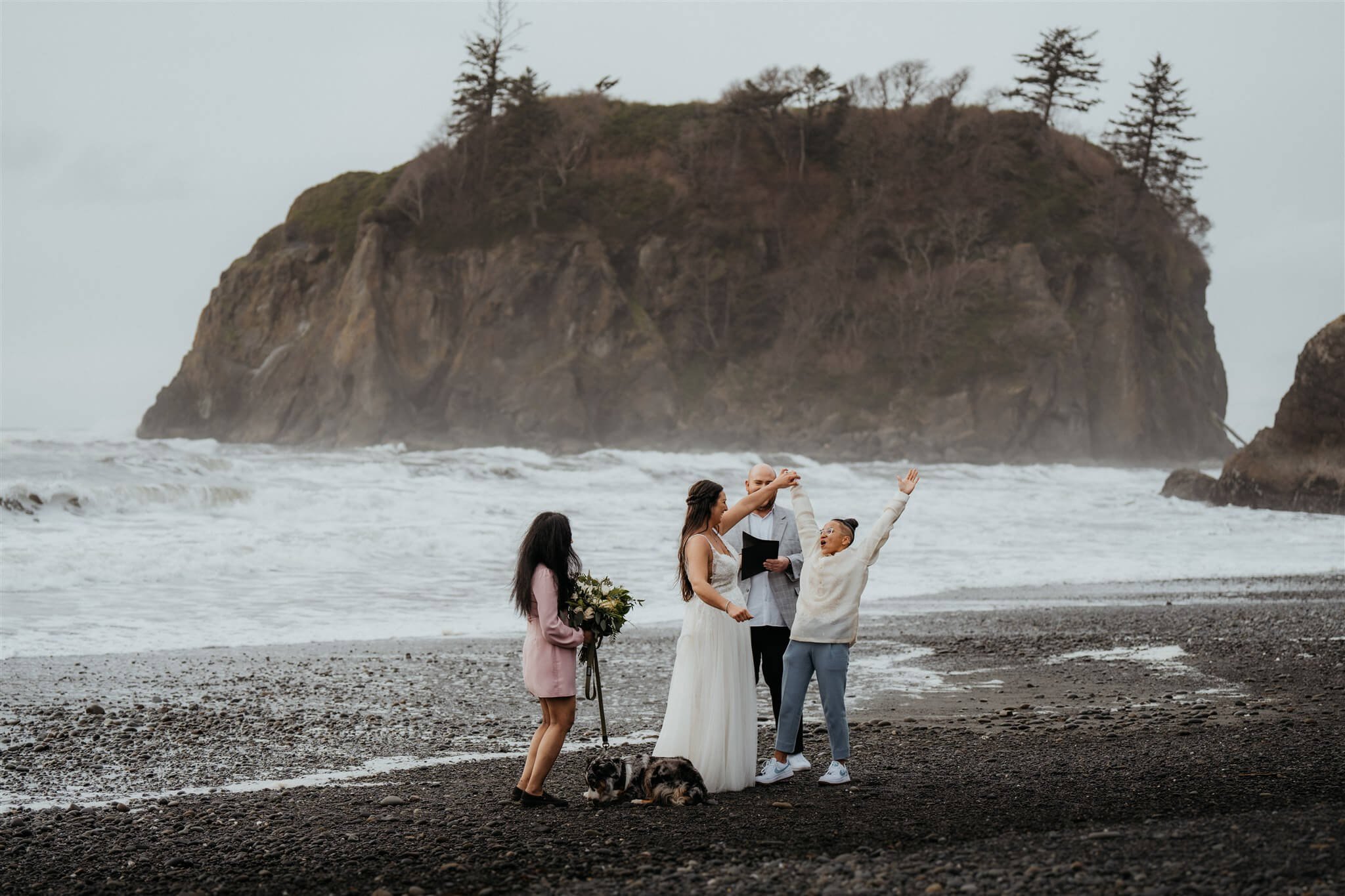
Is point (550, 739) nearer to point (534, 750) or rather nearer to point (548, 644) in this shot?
point (534, 750)

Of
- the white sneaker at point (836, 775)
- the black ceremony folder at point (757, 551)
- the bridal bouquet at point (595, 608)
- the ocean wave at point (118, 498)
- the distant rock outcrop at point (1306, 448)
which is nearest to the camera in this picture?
the bridal bouquet at point (595, 608)

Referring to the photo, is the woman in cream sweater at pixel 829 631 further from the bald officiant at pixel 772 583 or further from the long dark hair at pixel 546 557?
the long dark hair at pixel 546 557

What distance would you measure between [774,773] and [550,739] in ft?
4.12

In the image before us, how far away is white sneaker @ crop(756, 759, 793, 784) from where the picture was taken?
6.30 m

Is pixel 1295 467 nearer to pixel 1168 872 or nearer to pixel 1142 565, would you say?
pixel 1142 565

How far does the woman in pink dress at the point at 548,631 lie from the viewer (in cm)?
595

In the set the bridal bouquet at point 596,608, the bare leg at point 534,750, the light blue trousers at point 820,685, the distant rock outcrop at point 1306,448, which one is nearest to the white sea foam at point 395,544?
the distant rock outcrop at point 1306,448

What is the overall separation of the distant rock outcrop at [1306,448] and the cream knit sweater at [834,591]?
30115 millimetres

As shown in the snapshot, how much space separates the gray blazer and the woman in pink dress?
3.81ft

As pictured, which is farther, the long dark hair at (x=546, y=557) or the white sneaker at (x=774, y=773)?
the white sneaker at (x=774, y=773)

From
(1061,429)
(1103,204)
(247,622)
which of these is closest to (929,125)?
(1103,204)

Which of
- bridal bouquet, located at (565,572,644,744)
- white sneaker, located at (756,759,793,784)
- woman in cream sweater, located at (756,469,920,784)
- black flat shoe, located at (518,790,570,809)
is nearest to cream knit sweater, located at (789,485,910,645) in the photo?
woman in cream sweater, located at (756,469,920,784)

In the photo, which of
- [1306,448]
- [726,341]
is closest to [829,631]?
[1306,448]

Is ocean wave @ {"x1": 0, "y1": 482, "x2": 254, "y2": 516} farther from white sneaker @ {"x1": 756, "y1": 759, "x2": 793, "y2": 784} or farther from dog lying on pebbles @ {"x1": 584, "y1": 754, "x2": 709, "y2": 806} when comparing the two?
white sneaker @ {"x1": 756, "y1": 759, "x2": 793, "y2": 784}
